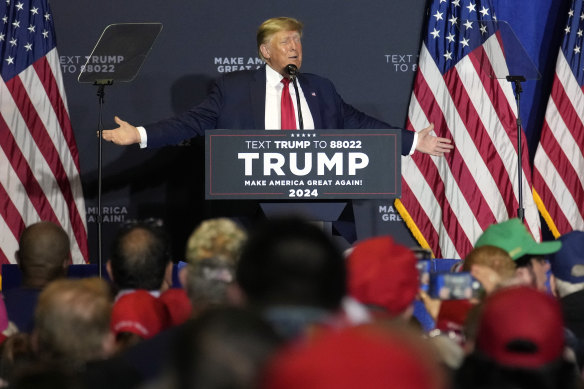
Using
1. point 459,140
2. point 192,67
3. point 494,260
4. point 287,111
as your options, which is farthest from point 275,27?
point 494,260

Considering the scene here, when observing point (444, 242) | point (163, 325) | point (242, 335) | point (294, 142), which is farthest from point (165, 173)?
point (242, 335)

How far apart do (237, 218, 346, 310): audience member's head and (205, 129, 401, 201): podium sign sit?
418cm

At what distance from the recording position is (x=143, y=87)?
352 inches

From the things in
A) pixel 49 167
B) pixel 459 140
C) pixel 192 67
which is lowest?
pixel 49 167

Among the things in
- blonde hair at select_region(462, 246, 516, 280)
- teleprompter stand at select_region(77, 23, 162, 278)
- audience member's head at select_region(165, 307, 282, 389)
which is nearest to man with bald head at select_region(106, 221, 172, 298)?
blonde hair at select_region(462, 246, 516, 280)

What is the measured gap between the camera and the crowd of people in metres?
1.41

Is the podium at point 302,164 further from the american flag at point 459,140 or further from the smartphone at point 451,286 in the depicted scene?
the smartphone at point 451,286

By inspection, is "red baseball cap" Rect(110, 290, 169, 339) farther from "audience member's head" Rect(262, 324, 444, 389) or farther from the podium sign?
the podium sign

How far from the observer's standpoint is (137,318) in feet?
10.4

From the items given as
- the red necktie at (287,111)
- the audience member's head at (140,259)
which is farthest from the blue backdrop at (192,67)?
the audience member's head at (140,259)

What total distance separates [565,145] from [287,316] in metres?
7.24

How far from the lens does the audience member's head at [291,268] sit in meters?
1.89

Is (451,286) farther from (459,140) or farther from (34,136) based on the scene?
(34,136)

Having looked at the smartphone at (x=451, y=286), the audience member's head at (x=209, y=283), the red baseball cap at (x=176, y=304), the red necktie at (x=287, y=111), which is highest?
the red necktie at (x=287, y=111)
